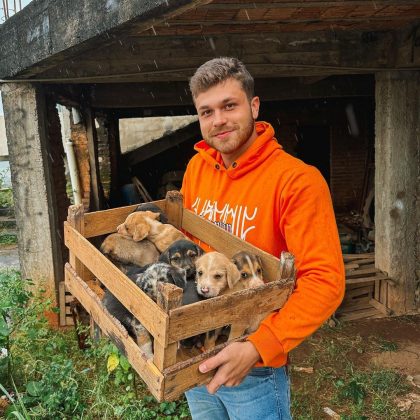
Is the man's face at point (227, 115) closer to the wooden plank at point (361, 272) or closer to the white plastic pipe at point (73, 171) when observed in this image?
the wooden plank at point (361, 272)

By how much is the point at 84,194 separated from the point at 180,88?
2625 mm

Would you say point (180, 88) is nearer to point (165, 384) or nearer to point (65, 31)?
point (65, 31)

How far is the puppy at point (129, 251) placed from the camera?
8.13 feet

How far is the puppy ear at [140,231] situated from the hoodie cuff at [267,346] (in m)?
0.91

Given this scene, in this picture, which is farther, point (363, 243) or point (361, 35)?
point (363, 243)

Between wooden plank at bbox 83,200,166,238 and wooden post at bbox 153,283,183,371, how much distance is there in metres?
1.08

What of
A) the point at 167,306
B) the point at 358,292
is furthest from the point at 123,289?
the point at 358,292

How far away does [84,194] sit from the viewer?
8.01 m

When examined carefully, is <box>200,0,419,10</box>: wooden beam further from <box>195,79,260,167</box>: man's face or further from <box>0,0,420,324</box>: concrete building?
<box>195,79,260,167</box>: man's face

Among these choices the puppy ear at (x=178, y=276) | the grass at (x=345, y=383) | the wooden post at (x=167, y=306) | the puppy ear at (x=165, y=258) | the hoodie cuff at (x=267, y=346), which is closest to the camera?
the wooden post at (x=167, y=306)

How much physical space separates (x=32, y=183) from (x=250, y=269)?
4.10 m

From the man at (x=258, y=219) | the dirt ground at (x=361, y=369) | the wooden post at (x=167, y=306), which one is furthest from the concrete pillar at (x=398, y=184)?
the wooden post at (x=167, y=306)

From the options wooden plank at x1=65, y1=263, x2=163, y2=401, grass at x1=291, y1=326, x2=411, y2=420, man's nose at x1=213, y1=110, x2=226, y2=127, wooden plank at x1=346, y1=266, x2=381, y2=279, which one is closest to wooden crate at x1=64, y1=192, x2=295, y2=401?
wooden plank at x1=65, y1=263, x2=163, y2=401

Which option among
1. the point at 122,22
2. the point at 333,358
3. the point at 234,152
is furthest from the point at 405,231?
the point at 122,22
